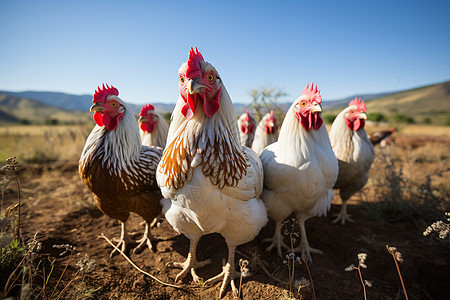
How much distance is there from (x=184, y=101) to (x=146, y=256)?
2.14 meters

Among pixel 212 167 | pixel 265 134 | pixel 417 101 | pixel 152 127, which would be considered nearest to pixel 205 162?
pixel 212 167

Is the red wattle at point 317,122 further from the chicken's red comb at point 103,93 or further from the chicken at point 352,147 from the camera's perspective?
the chicken's red comb at point 103,93

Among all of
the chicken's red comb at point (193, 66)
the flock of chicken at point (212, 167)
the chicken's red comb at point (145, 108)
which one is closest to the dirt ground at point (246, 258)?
the flock of chicken at point (212, 167)

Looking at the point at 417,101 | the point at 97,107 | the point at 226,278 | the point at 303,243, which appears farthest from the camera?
the point at 417,101

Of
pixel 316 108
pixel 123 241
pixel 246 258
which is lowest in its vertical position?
pixel 246 258

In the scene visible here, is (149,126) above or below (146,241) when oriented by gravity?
above

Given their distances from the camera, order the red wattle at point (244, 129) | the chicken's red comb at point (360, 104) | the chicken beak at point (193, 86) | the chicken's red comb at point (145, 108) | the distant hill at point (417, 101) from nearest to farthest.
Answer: the chicken beak at point (193, 86) < the chicken's red comb at point (360, 104) < the chicken's red comb at point (145, 108) < the red wattle at point (244, 129) < the distant hill at point (417, 101)

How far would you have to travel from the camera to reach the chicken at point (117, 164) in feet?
7.86

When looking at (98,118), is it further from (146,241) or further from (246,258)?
(246,258)

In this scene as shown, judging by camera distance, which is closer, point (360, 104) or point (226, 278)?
point (226, 278)

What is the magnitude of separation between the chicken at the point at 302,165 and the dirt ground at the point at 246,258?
2.40 feet

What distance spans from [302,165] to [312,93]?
0.81 meters

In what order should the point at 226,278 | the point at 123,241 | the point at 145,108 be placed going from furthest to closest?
the point at 145,108, the point at 123,241, the point at 226,278

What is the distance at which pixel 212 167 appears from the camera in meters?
1.79
